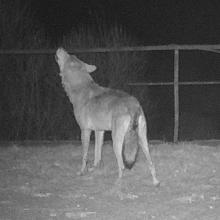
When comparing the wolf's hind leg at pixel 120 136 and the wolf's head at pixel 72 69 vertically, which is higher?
the wolf's head at pixel 72 69

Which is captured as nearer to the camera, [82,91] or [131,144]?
[131,144]

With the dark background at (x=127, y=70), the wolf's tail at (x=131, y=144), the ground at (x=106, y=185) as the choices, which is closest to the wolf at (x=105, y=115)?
the wolf's tail at (x=131, y=144)

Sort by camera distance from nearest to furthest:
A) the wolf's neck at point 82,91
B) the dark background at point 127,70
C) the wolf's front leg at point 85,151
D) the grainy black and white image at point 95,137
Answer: the grainy black and white image at point 95,137 → the wolf's front leg at point 85,151 → the wolf's neck at point 82,91 → the dark background at point 127,70

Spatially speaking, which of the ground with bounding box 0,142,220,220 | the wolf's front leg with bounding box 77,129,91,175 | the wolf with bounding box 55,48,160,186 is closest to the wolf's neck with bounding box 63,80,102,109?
the wolf with bounding box 55,48,160,186

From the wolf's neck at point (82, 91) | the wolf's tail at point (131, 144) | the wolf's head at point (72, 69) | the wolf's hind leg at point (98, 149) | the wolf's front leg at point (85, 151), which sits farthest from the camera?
the wolf's head at point (72, 69)

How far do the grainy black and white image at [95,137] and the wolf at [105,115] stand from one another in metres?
0.01

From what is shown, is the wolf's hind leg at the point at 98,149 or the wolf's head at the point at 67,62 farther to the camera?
the wolf's head at the point at 67,62

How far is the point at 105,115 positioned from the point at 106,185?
3.33 ft

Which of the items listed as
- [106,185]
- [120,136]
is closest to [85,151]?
[106,185]

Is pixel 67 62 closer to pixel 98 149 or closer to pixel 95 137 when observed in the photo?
pixel 95 137

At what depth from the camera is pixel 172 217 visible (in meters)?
6.91

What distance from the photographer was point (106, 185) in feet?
28.5

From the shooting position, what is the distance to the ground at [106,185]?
7.20 m

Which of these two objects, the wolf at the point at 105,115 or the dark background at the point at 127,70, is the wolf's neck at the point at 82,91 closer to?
the wolf at the point at 105,115
